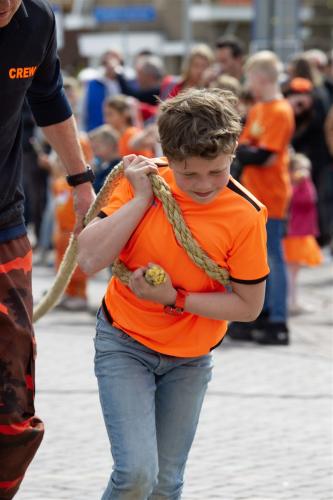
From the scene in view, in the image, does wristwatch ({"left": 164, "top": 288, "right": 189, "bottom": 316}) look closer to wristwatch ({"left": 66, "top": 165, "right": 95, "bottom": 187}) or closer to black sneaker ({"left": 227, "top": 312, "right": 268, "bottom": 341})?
wristwatch ({"left": 66, "top": 165, "right": 95, "bottom": 187})

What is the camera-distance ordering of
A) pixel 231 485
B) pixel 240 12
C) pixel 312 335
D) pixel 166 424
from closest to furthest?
1. pixel 166 424
2. pixel 231 485
3. pixel 312 335
4. pixel 240 12

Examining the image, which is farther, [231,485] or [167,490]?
[231,485]

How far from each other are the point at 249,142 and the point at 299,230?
7.45ft

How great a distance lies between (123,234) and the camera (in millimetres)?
3695

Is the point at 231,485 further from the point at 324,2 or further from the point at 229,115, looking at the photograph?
the point at 324,2

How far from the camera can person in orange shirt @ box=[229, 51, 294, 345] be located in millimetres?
8844

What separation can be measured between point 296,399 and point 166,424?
11.0 feet

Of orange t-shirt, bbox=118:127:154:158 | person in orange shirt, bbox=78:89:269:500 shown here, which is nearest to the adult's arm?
person in orange shirt, bbox=78:89:269:500

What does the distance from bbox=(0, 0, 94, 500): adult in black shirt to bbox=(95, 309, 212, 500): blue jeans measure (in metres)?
0.25

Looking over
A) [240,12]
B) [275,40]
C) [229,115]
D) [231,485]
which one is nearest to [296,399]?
[231,485]

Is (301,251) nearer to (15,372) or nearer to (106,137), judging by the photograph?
(106,137)

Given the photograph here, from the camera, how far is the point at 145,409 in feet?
12.4

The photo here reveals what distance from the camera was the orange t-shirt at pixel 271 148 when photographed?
29.0 ft

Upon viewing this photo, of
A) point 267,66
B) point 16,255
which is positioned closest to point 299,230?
point 267,66
